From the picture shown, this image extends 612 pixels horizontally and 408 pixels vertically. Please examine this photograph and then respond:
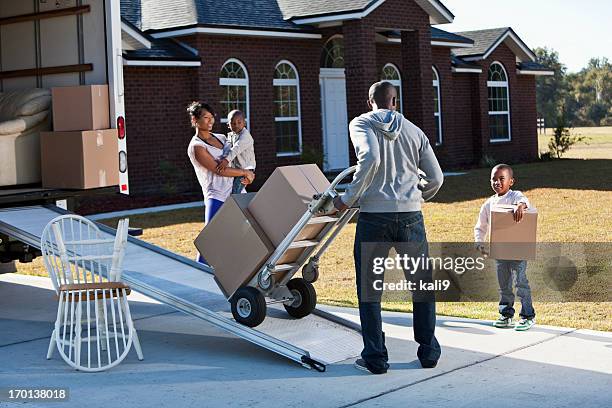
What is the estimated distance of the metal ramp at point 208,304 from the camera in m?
7.36

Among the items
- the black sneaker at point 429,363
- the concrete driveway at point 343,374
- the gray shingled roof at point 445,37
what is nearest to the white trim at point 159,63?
the gray shingled roof at point 445,37

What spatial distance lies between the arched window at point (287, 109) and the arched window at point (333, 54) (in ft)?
4.59

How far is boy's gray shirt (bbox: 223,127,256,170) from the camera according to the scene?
31.0 feet

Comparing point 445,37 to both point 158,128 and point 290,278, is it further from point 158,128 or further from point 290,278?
point 290,278

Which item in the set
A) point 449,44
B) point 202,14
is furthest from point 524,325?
point 449,44

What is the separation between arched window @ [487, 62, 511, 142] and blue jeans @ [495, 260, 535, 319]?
2405 cm

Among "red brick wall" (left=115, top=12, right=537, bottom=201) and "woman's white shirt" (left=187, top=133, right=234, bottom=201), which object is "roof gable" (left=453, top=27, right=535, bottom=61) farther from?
"woman's white shirt" (left=187, top=133, right=234, bottom=201)

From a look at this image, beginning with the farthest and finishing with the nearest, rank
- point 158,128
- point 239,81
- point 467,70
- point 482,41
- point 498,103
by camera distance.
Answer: point 498,103 < point 482,41 < point 467,70 < point 239,81 < point 158,128

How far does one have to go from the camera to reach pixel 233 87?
76.6ft

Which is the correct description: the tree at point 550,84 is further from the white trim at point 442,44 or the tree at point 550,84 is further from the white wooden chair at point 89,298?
the white wooden chair at point 89,298

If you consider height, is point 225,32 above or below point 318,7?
below

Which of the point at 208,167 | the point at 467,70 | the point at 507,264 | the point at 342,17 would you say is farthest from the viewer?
the point at 467,70

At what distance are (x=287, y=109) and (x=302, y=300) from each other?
55.8 ft

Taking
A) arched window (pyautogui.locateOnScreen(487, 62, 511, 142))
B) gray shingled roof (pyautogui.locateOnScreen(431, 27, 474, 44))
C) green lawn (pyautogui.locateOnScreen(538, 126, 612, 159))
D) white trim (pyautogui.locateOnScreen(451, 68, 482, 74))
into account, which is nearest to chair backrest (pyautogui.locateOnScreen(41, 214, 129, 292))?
gray shingled roof (pyautogui.locateOnScreen(431, 27, 474, 44))
